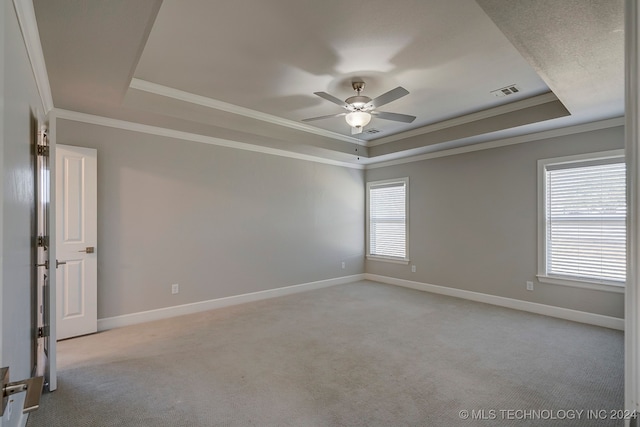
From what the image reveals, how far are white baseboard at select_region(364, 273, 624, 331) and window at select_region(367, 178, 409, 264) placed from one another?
50 cm

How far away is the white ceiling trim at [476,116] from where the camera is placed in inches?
150

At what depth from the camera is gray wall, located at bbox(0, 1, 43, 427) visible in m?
1.47

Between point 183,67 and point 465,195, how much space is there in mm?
4334

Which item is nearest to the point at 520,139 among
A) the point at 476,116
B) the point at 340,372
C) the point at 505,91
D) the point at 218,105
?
the point at 476,116

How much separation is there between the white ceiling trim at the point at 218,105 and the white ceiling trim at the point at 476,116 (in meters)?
1.02

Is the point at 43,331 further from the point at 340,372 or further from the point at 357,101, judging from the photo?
the point at 357,101

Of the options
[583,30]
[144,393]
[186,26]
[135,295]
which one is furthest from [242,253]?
[583,30]

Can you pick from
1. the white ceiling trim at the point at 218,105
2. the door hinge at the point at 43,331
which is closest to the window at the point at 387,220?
the white ceiling trim at the point at 218,105

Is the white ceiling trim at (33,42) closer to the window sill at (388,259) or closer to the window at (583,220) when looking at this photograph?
the window at (583,220)

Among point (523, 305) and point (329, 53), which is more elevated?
point (329, 53)

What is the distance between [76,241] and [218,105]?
220 cm

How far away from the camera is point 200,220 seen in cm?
448

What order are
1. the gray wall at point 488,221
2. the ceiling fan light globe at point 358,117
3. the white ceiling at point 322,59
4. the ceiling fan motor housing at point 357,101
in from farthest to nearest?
the gray wall at point 488,221 → the ceiling fan light globe at point 358,117 → the ceiling fan motor housing at point 357,101 → the white ceiling at point 322,59

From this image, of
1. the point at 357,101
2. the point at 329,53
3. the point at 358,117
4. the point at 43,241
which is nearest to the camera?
the point at 43,241
